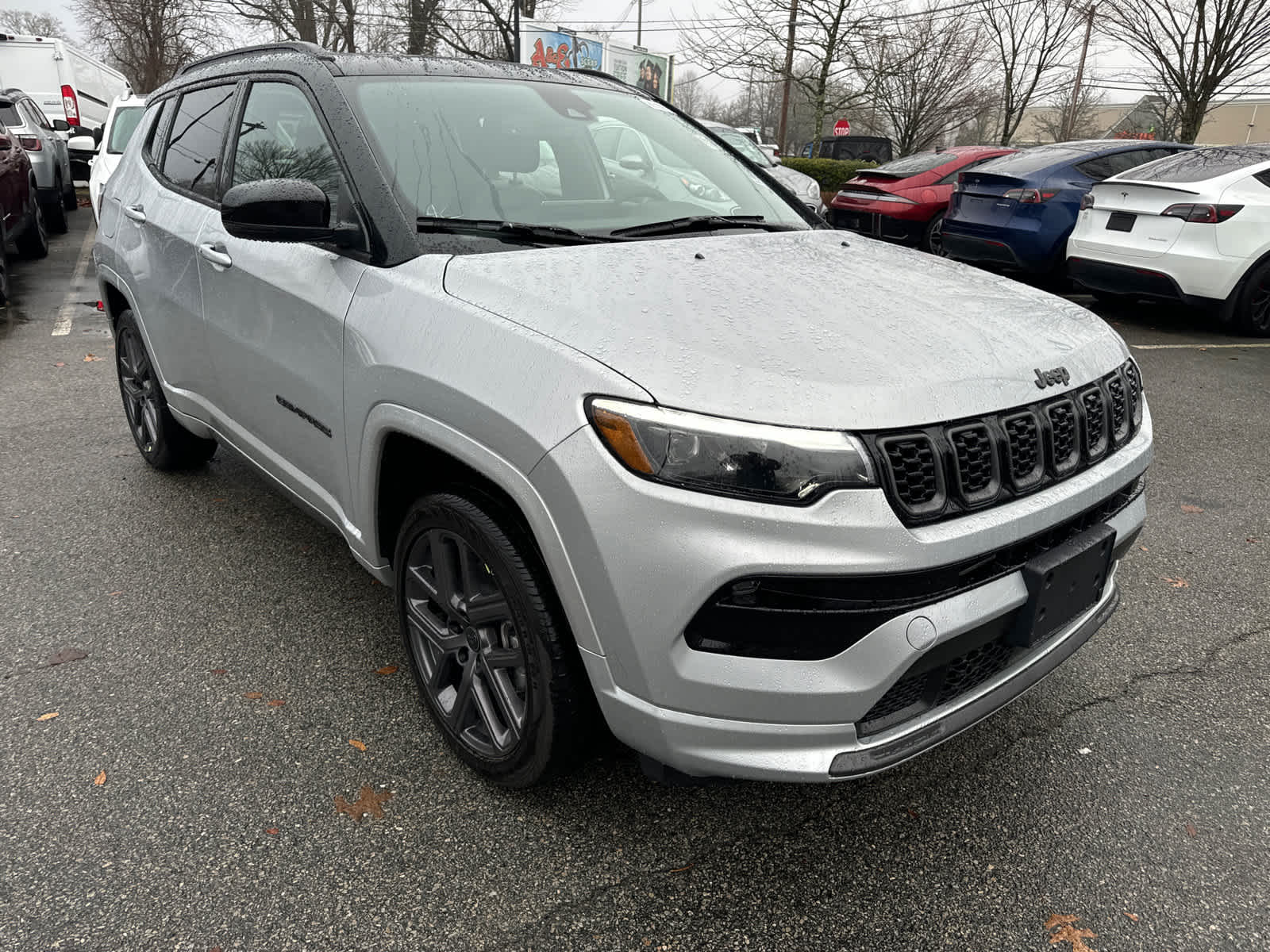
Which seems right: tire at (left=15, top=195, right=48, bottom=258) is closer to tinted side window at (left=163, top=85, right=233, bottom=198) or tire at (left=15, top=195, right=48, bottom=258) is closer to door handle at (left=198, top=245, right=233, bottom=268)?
tinted side window at (left=163, top=85, right=233, bottom=198)

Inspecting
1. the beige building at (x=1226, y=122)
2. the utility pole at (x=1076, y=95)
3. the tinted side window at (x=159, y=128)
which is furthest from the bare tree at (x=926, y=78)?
the beige building at (x=1226, y=122)

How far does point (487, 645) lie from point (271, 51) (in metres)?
2.28

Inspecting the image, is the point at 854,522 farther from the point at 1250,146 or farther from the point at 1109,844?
the point at 1250,146

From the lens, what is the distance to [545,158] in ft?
8.93

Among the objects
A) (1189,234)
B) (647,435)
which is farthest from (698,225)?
(1189,234)

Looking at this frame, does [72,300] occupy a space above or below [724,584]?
below

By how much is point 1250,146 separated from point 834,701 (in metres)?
8.16

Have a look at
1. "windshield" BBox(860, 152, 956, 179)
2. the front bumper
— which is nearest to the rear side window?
"windshield" BBox(860, 152, 956, 179)

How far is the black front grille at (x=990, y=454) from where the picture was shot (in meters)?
1.69

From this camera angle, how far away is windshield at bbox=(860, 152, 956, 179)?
10266 millimetres

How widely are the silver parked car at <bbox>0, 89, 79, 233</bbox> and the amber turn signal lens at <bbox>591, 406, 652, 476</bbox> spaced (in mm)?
11837

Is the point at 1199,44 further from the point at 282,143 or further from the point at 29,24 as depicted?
the point at 29,24

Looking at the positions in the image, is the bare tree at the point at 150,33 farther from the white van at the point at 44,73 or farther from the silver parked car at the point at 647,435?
the silver parked car at the point at 647,435

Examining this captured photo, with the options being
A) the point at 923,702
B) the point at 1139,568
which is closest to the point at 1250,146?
the point at 1139,568
